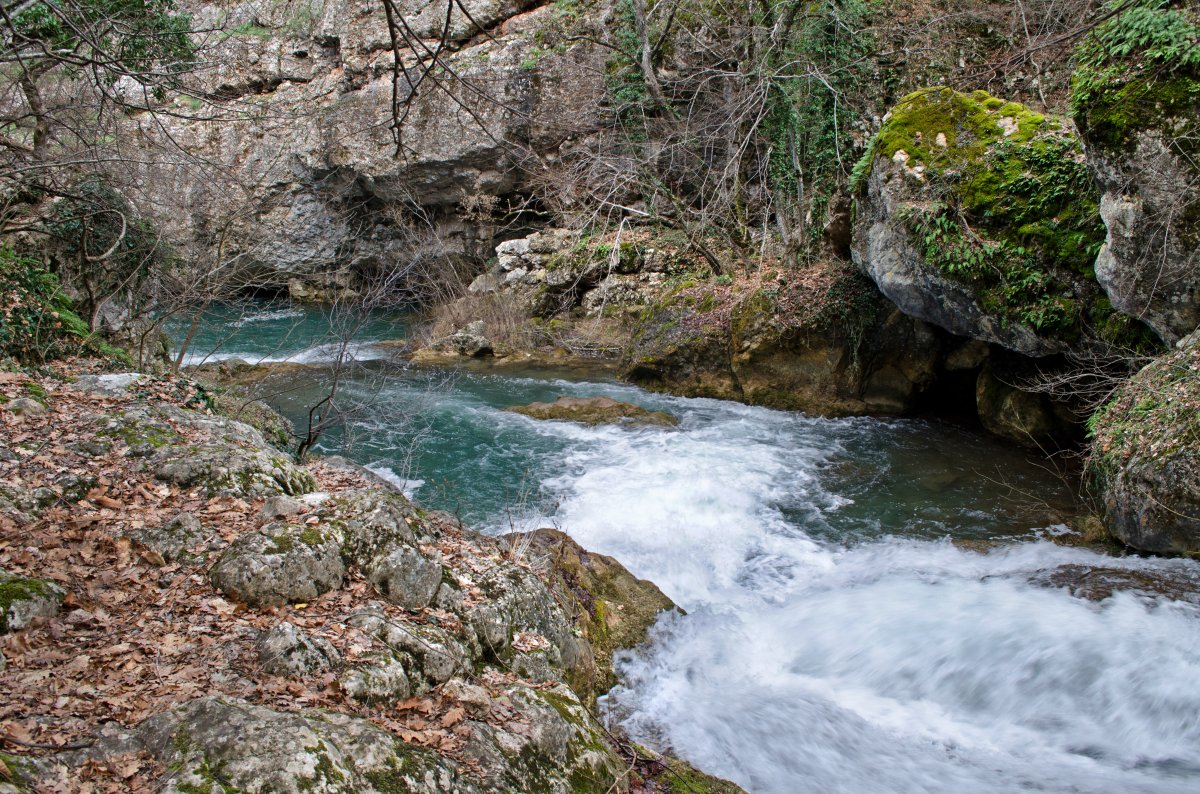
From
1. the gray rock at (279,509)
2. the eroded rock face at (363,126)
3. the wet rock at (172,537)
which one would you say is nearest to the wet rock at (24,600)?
the wet rock at (172,537)

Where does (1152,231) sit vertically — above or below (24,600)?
above

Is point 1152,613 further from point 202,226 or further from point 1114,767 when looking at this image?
point 202,226

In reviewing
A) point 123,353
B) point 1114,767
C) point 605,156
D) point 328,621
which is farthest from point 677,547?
point 605,156

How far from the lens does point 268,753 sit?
2.42 m

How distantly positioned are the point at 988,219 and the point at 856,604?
17.9 ft

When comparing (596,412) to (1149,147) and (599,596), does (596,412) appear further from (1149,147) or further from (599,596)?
(1149,147)

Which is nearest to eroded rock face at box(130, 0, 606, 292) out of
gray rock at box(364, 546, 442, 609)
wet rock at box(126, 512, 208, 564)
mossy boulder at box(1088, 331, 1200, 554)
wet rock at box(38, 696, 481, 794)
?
mossy boulder at box(1088, 331, 1200, 554)

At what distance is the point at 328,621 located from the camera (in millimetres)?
3498

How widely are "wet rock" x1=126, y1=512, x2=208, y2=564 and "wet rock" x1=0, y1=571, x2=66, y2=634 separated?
0.57 m

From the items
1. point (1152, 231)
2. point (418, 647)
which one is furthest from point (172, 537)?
point (1152, 231)

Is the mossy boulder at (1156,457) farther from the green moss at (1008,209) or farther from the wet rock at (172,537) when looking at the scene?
the wet rock at (172,537)

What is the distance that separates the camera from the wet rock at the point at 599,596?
543cm

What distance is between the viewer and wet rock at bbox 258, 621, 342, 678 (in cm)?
303

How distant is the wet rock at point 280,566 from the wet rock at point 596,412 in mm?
7694
